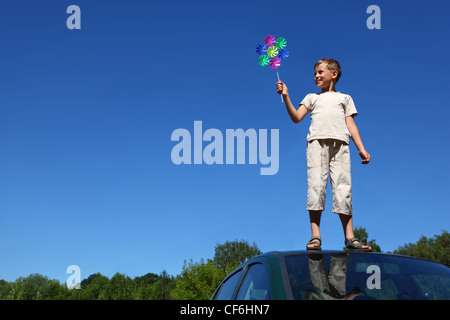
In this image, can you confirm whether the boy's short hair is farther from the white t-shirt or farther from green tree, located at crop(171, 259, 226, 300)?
green tree, located at crop(171, 259, 226, 300)

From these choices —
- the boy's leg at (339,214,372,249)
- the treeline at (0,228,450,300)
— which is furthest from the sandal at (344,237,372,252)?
the treeline at (0,228,450,300)

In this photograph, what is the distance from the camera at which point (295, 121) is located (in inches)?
211

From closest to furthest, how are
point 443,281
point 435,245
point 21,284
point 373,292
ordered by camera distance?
1. point 373,292
2. point 443,281
3. point 435,245
4. point 21,284

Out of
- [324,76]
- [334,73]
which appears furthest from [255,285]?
[334,73]

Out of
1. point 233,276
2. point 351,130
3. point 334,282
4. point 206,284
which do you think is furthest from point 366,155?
point 206,284

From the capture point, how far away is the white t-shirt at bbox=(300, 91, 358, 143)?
4.99 metres

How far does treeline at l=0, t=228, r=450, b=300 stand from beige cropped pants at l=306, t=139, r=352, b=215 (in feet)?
168

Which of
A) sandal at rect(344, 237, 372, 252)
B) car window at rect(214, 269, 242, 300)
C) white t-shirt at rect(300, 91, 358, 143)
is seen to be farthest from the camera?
white t-shirt at rect(300, 91, 358, 143)

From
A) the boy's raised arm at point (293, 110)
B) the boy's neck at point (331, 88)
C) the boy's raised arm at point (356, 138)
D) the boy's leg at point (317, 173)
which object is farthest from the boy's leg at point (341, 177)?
the boy's neck at point (331, 88)

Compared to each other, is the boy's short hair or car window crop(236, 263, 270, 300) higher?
the boy's short hair
